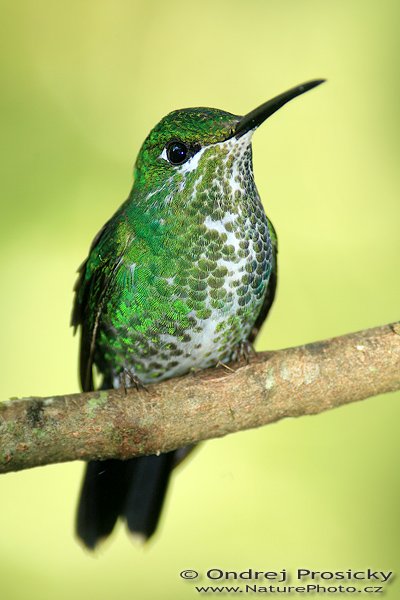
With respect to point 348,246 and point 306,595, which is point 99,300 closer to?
point 306,595

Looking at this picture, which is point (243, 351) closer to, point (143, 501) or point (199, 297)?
point (199, 297)

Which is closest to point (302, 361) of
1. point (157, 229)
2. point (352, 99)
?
point (157, 229)

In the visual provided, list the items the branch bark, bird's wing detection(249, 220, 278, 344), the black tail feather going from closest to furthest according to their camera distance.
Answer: the branch bark < bird's wing detection(249, 220, 278, 344) < the black tail feather

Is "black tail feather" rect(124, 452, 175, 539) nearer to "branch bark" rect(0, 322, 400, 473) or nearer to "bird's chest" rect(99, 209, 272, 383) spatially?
"bird's chest" rect(99, 209, 272, 383)

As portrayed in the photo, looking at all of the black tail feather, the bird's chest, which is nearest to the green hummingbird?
the bird's chest

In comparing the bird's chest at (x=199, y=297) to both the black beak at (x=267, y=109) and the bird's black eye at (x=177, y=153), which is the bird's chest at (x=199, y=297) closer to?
the bird's black eye at (x=177, y=153)

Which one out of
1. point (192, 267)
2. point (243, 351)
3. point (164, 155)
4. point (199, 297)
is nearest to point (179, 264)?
point (192, 267)
